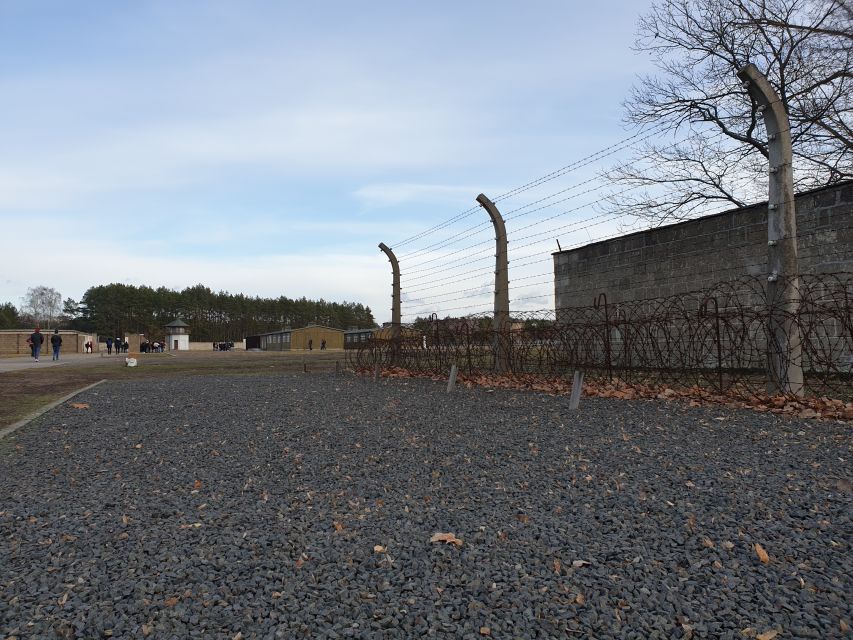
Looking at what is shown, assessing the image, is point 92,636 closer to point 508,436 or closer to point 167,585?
point 167,585

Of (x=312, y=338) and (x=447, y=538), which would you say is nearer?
(x=447, y=538)

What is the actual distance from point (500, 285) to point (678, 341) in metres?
3.89

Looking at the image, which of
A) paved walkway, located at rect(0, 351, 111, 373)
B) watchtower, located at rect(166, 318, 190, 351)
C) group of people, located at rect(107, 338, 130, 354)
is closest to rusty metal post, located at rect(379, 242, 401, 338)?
paved walkway, located at rect(0, 351, 111, 373)

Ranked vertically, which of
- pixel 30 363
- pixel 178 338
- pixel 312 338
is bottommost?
pixel 30 363

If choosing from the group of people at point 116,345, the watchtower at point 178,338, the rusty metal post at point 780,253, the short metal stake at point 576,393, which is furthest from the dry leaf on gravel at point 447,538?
the watchtower at point 178,338

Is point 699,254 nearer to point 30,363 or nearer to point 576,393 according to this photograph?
point 576,393

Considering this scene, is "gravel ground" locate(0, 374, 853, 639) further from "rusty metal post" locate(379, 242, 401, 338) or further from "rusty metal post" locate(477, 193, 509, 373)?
"rusty metal post" locate(379, 242, 401, 338)

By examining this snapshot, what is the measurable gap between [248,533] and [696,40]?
1827 centimetres

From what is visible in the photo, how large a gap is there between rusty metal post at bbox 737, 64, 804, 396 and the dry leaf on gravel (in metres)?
4.99

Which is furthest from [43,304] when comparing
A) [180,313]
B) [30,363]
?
[30,363]

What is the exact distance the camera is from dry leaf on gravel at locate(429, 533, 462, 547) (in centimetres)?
285

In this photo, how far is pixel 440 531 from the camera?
3.03m

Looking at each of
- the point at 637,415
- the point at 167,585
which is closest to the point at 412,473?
the point at 167,585

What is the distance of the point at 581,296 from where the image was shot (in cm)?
1196
